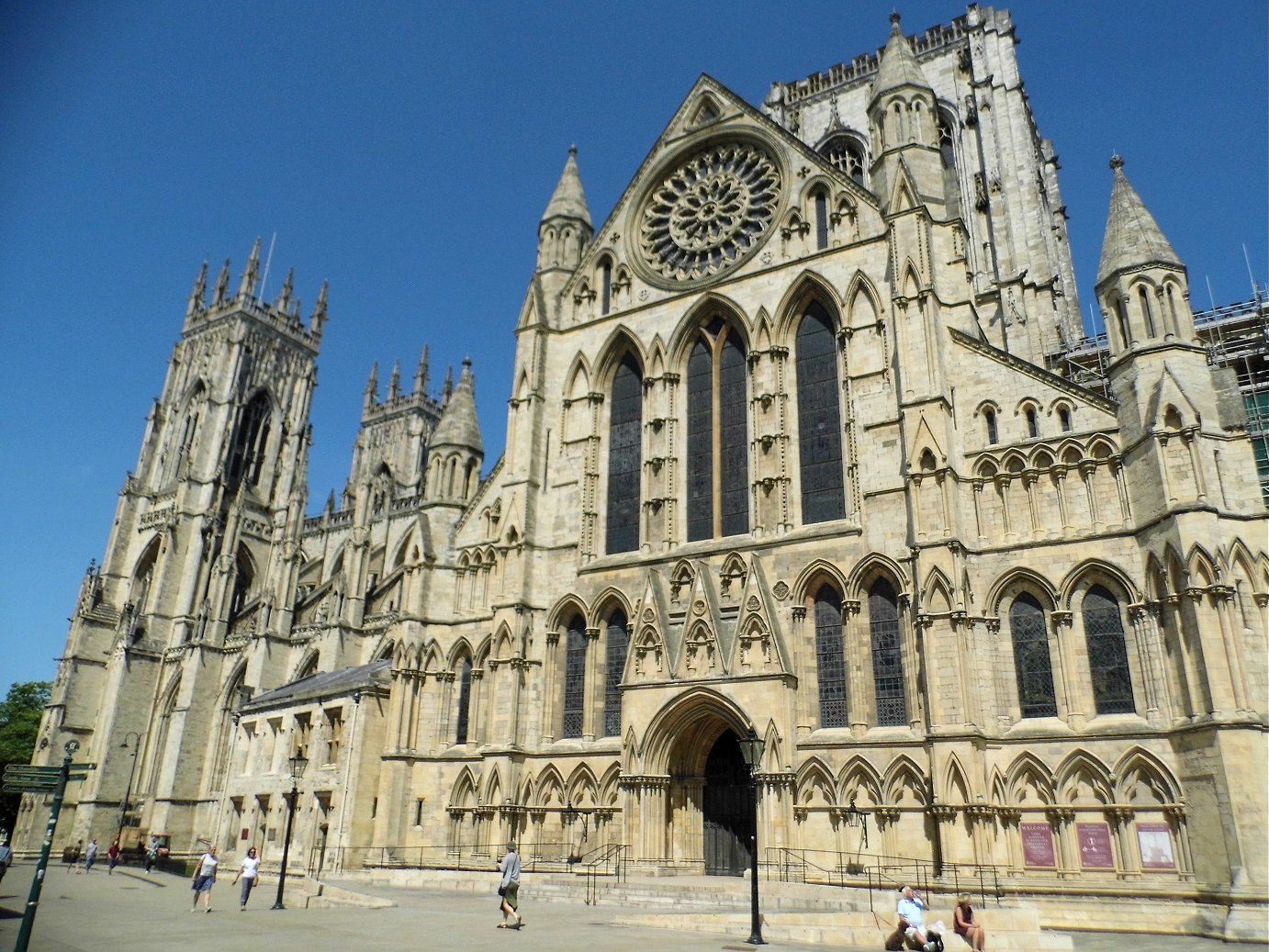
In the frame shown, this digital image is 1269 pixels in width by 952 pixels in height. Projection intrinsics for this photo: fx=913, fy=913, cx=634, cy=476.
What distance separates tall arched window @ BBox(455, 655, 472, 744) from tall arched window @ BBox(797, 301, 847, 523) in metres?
11.5

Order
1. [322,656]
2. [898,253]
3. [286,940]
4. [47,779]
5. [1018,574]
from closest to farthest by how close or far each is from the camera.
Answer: [47,779] < [286,940] < [1018,574] < [898,253] < [322,656]

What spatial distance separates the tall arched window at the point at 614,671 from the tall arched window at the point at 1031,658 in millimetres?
10024

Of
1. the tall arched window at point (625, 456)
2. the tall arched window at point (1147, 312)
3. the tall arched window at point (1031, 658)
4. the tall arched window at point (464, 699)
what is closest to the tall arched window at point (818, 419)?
the tall arched window at point (1031, 658)

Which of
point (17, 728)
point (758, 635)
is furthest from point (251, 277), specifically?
point (758, 635)

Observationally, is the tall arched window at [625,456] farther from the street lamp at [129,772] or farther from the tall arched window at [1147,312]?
the street lamp at [129,772]

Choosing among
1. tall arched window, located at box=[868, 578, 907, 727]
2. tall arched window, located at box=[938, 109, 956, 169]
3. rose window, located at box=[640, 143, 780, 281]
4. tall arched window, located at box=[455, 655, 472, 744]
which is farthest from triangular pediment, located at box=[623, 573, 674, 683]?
tall arched window, located at box=[938, 109, 956, 169]

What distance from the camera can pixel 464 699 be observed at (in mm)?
28047

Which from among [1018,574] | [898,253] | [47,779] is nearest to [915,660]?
[1018,574]

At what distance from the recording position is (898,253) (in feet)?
78.5

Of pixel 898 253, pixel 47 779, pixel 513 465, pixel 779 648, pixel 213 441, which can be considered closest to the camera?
pixel 47 779

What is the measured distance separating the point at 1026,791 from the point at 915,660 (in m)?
3.37

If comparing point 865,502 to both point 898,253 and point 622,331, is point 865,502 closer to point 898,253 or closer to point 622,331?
point 898,253

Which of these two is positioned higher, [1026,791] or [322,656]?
[322,656]

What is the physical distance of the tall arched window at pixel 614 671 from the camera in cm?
2530
